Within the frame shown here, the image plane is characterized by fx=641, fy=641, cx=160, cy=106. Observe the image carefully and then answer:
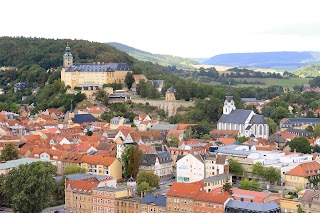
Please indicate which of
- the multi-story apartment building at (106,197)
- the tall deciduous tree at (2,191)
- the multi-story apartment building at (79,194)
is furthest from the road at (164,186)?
the tall deciduous tree at (2,191)

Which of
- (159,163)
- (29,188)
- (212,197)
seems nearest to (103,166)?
(159,163)

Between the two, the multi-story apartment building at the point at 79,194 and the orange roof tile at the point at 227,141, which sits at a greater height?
the orange roof tile at the point at 227,141

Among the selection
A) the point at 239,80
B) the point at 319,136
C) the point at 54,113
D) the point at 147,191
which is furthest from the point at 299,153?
the point at 239,80

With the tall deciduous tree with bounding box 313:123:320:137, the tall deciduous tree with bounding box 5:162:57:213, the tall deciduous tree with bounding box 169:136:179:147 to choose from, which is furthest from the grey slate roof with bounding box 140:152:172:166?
the tall deciduous tree with bounding box 313:123:320:137

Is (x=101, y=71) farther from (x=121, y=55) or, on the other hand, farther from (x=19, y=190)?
(x=19, y=190)

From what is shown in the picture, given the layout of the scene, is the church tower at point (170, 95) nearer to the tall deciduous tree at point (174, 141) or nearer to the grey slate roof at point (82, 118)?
the grey slate roof at point (82, 118)

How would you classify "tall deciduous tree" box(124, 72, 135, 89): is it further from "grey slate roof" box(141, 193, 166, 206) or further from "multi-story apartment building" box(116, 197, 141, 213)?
"grey slate roof" box(141, 193, 166, 206)
